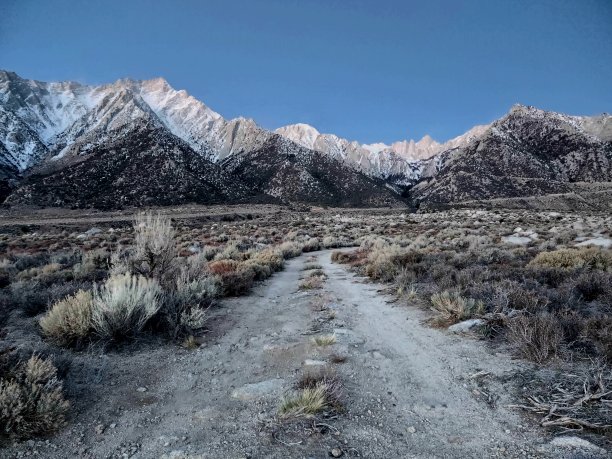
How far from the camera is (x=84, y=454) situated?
141 inches

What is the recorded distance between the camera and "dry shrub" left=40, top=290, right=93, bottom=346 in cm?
590

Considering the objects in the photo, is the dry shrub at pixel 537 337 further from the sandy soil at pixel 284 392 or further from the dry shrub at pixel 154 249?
the dry shrub at pixel 154 249

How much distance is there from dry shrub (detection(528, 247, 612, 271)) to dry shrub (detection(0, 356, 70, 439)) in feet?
41.7

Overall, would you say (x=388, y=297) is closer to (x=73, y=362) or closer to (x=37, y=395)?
(x=73, y=362)

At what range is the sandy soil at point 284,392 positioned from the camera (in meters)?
3.65

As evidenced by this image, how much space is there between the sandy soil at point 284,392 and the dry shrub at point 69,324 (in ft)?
1.76

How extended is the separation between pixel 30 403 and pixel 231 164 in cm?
16614

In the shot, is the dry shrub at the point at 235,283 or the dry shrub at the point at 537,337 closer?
the dry shrub at the point at 537,337

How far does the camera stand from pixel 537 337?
5605 millimetres

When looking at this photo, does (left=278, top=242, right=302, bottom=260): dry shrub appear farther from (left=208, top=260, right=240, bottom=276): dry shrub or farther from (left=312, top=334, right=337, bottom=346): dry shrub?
(left=312, top=334, right=337, bottom=346): dry shrub

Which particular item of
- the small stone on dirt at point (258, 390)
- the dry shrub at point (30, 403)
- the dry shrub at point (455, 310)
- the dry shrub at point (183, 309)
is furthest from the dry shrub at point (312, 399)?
the dry shrub at point (455, 310)

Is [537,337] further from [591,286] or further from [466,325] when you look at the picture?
[591,286]

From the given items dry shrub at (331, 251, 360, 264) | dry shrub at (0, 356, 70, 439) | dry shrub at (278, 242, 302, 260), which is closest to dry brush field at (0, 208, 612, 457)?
dry shrub at (0, 356, 70, 439)

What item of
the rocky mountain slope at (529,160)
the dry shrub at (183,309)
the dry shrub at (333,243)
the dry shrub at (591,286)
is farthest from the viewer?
the rocky mountain slope at (529,160)
